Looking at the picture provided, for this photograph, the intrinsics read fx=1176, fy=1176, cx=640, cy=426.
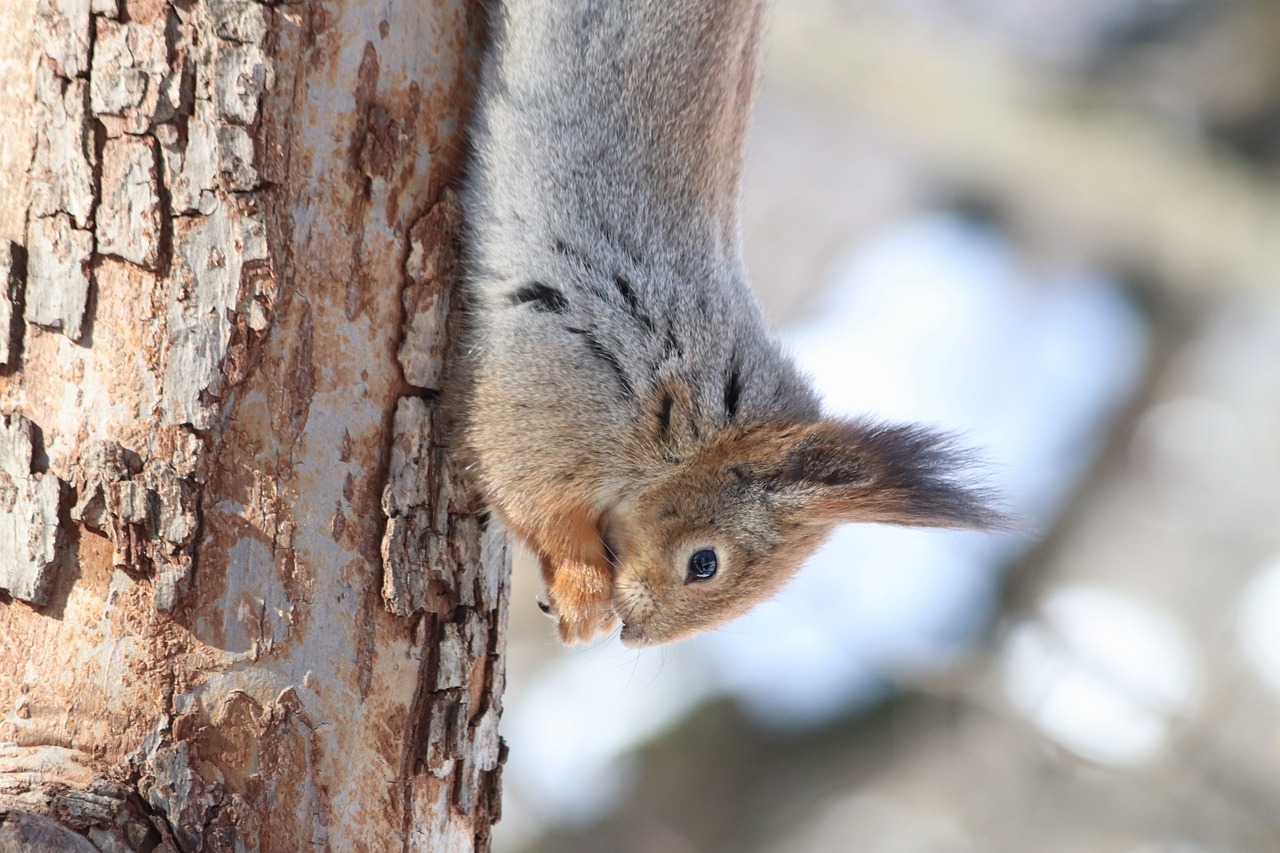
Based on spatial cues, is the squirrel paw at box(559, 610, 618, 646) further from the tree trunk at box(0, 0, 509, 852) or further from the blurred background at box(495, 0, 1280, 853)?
the blurred background at box(495, 0, 1280, 853)

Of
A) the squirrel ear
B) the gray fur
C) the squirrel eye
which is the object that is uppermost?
the gray fur

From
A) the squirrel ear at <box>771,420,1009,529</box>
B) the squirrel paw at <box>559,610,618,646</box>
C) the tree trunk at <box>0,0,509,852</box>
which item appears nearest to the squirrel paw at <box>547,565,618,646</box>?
the squirrel paw at <box>559,610,618,646</box>

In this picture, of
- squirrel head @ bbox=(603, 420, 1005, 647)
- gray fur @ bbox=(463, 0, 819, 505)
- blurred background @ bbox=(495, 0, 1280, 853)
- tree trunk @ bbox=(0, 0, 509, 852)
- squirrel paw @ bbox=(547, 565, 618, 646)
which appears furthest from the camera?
blurred background @ bbox=(495, 0, 1280, 853)

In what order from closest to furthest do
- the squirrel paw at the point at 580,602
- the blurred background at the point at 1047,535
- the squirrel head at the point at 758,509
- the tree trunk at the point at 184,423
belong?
the tree trunk at the point at 184,423 < the squirrel head at the point at 758,509 < the squirrel paw at the point at 580,602 < the blurred background at the point at 1047,535

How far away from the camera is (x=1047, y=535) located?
4375 millimetres

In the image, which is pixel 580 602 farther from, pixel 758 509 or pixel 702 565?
pixel 758 509

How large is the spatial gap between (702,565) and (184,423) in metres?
0.80

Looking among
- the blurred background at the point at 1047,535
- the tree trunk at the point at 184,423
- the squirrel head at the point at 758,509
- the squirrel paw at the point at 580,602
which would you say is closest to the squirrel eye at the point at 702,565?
the squirrel head at the point at 758,509

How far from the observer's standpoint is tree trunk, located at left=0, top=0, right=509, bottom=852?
3.98ft

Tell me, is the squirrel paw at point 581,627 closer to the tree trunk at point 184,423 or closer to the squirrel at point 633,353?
the squirrel at point 633,353

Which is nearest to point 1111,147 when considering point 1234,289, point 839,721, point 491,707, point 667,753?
point 1234,289

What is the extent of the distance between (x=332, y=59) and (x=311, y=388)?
369mm

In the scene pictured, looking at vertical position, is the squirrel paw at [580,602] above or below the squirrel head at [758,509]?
below

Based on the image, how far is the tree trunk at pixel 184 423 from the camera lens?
1.21 metres
